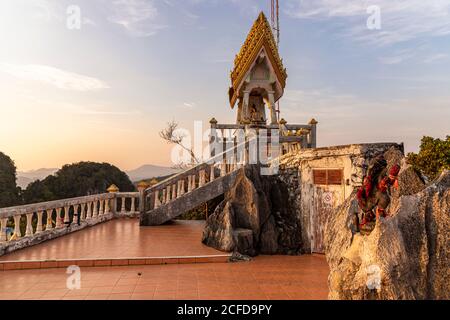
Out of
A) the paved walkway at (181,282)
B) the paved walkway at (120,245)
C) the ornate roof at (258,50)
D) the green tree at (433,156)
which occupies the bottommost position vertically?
the paved walkway at (181,282)

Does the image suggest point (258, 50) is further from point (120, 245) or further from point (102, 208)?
point (120, 245)

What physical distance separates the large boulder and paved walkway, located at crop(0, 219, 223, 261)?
15.7ft

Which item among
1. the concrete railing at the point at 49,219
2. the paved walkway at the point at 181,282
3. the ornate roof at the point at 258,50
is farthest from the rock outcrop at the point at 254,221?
the ornate roof at the point at 258,50

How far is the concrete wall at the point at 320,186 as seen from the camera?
7.71m

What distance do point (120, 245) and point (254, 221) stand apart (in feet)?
13.2

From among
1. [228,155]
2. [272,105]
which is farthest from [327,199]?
[272,105]

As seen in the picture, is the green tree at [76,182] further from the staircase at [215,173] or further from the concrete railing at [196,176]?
the staircase at [215,173]

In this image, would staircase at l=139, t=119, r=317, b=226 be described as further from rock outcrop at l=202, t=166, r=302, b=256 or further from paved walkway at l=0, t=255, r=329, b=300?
paved walkway at l=0, t=255, r=329, b=300

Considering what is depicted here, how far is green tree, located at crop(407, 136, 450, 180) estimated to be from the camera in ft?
29.8

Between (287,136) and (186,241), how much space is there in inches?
231

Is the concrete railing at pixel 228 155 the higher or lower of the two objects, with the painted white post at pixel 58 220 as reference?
higher

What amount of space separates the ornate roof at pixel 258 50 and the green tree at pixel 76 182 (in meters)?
21.0

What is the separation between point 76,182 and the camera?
29859 millimetres
